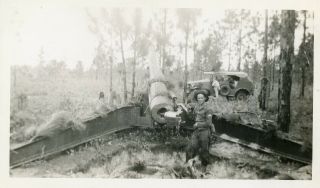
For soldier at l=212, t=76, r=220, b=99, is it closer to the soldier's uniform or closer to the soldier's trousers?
the soldier's uniform

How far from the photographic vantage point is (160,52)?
4.24 metres

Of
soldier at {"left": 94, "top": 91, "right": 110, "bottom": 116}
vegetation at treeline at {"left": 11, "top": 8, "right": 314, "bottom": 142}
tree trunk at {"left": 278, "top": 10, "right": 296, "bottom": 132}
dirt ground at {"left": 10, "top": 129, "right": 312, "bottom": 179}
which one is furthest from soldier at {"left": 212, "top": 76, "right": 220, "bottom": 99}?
soldier at {"left": 94, "top": 91, "right": 110, "bottom": 116}

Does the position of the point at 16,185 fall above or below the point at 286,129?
below

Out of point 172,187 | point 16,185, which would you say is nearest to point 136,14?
point 172,187

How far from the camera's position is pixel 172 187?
4.13 metres

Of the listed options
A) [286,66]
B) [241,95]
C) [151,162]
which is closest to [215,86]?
[241,95]

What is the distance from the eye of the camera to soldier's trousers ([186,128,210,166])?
13.8 feet

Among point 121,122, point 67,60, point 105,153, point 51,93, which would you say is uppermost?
point 67,60

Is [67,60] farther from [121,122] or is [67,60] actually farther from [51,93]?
[121,122]

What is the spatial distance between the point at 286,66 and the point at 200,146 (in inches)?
47.3

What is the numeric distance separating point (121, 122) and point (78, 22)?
109cm

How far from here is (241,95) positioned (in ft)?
14.1

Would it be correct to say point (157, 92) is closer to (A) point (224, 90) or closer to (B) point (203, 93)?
(B) point (203, 93)

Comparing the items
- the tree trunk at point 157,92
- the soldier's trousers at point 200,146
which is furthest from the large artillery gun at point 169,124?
the soldier's trousers at point 200,146
